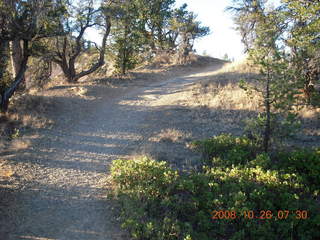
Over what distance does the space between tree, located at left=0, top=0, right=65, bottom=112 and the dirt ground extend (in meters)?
0.95

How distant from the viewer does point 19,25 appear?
8602mm

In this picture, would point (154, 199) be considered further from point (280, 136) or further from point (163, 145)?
point (280, 136)

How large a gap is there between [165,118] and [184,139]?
1774 mm

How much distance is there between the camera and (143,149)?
269 inches

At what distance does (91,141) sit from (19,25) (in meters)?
4.40

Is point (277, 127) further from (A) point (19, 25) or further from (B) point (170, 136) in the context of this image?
(A) point (19, 25)

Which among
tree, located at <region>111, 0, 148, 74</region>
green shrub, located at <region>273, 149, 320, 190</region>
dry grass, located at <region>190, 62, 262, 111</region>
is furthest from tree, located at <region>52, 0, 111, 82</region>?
green shrub, located at <region>273, 149, 320, 190</region>

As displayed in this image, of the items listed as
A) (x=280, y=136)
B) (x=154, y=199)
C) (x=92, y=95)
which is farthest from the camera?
(x=92, y=95)

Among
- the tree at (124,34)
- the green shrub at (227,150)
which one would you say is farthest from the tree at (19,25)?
the green shrub at (227,150)

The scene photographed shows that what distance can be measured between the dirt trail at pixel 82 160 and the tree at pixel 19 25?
1958 millimetres

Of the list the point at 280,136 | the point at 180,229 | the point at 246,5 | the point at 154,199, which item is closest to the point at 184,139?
the point at 280,136

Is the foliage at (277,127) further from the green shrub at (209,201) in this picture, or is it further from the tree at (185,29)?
the tree at (185,29)

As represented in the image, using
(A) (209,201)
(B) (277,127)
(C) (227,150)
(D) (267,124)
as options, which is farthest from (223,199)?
(B) (277,127)

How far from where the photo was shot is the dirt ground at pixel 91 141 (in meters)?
4.45
